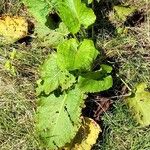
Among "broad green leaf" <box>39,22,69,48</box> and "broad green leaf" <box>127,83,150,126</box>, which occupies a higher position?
"broad green leaf" <box>39,22,69,48</box>

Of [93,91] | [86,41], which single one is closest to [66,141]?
[93,91]

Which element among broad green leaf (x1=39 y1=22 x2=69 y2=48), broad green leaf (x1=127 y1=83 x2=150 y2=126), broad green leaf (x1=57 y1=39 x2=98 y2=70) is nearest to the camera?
broad green leaf (x1=57 y1=39 x2=98 y2=70)

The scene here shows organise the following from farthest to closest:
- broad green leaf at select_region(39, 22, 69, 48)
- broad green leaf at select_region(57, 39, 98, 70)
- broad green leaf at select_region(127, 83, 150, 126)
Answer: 1. broad green leaf at select_region(39, 22, 69, 48)
2. broad green leaf at select_region(127, 83, 150, 126)
3. broad green leaf at select_region(57, 39, 98, 70)

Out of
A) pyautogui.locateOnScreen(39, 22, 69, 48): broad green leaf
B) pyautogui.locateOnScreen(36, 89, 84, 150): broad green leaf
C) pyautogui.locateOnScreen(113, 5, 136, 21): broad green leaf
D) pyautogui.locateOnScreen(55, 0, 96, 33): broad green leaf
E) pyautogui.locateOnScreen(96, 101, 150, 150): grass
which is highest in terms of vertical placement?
pyautogui.locateOnScreen(55, 0, 96, 33): broad green leaf

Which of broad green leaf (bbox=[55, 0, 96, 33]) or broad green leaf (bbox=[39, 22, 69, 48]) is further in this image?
broad green leaf (bbox=[39, 22, 69, 48])

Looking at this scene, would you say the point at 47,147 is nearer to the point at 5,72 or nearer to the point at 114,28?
the point at 5,72

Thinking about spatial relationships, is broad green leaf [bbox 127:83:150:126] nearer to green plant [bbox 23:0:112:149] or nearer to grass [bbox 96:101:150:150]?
grass [bbox 96:101:150:150]

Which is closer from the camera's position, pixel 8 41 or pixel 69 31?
pixel 69 31

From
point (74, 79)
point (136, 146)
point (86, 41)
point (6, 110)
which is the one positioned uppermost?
point (86, 41)

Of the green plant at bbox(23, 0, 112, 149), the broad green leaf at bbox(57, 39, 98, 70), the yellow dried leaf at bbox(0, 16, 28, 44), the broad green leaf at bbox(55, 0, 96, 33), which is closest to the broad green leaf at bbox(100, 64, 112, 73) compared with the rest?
the green plant at bbox(23, 0, 112, 149)
